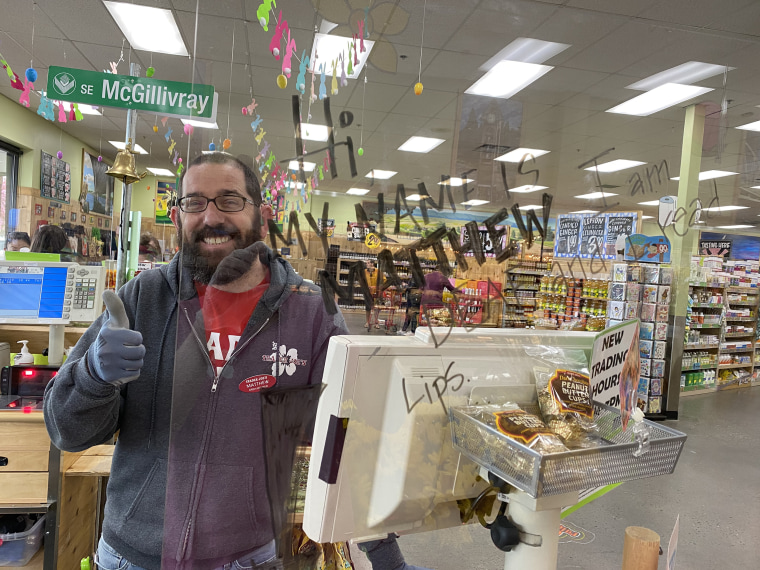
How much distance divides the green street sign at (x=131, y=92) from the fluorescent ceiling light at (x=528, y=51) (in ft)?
2.39

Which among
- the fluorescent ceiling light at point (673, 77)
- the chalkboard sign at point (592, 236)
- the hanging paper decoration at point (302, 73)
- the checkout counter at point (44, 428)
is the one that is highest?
the fluorescent ceiling light at point (673, 77)

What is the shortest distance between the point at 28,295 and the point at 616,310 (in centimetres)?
513

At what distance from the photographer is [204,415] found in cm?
79

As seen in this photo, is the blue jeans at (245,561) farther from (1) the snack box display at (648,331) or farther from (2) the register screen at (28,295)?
(1) the snack box display at (648,331)

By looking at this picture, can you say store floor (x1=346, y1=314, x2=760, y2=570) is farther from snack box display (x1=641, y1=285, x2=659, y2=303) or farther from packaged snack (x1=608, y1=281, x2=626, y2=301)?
packaged snack (x1=608, y1=281, x2=626, y2=301)

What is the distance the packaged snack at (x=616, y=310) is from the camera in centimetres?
502

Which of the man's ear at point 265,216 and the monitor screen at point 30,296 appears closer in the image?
the man's ear at point 265,216

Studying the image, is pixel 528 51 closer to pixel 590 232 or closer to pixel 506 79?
pixel 506 79

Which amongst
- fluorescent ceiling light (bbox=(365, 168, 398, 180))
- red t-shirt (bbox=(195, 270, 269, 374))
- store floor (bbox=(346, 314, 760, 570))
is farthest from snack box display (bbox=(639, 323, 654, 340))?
red t-shirt (bbox=(195, 270, 269, 374))

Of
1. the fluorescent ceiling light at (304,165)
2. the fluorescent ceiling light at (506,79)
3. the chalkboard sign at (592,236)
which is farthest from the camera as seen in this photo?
the chalkboard sign at (592,236)

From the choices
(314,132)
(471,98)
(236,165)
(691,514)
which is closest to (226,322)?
(236,165)

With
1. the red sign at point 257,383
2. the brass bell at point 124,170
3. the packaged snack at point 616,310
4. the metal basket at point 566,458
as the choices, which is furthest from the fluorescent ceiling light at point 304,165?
the packaged snack at point 616,310

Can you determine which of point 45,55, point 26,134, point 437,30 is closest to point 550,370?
point 437,30

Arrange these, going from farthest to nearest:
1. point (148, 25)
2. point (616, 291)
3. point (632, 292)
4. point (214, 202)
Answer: point (616, 291), point (632, 292), point (148, 25), point (214, 202)
